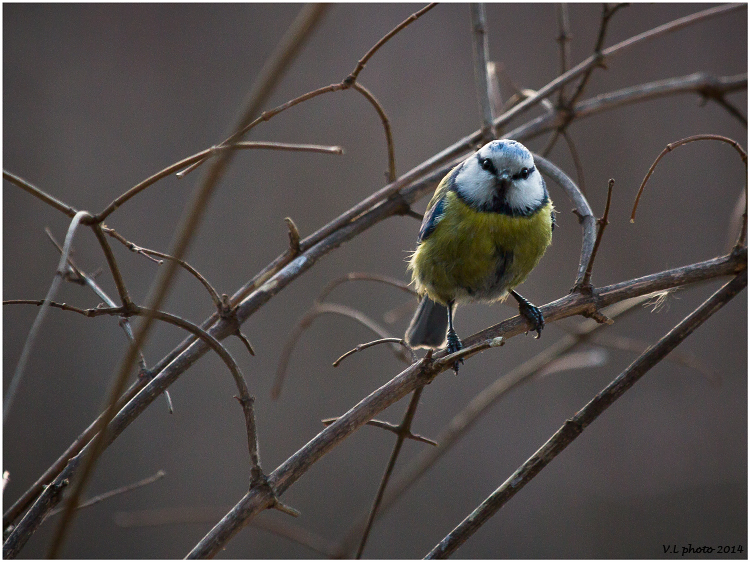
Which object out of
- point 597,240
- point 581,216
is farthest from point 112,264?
point 581,216

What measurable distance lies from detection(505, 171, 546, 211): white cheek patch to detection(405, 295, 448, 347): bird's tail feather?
0.47m

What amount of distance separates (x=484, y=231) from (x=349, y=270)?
152 centimetres

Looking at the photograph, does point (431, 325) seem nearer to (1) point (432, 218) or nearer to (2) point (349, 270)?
(1) point (432, 218)

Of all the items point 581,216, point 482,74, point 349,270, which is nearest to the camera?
point 581,216

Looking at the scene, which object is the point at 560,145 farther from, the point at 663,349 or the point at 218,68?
the point at 663,349

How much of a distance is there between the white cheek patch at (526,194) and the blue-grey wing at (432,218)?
0.18 metres

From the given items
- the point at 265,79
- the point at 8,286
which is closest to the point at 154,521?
the point at 265,79

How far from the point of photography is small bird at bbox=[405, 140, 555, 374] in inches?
61.6

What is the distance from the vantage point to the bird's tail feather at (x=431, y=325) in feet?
6.35

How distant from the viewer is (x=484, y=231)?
1579mm

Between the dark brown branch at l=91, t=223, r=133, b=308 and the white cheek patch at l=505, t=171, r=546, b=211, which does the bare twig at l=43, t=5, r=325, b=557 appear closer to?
the dark brown branch at l=91, t=223, r=133, b=308

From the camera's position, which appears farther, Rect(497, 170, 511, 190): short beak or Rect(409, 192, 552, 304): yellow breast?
Rect(409, 192, 552, 304): yellow breast

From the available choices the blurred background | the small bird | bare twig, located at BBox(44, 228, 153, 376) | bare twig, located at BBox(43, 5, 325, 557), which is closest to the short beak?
the small bird

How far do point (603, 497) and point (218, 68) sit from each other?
270 centimetres
